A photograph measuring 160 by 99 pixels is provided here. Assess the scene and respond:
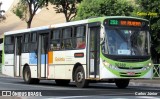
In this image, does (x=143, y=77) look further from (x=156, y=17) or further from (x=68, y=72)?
(x=156, y=17)

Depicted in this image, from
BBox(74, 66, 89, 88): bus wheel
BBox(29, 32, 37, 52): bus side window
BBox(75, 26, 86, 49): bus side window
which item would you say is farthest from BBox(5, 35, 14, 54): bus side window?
BBox(74, 66, 89, 88): bus wheel

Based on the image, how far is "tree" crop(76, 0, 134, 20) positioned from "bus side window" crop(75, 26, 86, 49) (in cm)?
1563

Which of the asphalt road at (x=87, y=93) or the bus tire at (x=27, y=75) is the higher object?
the bus tire at (x=27, y=75)

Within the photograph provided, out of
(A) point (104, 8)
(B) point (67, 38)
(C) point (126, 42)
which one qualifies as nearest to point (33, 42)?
(B) point (67, 38)

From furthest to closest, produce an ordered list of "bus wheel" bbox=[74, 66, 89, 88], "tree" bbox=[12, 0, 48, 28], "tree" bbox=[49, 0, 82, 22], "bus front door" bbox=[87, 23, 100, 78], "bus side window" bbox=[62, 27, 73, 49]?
"tree" bbox=[12, 0, 48, 28], "tree" bbox=[49, 0, 82, 22], "bus side window" bbox=[62, 27, 73, 49], "bus wheel" bbox=[74, 66, 89, 88], "bus front door" bbox=[87, 23, 100, 78]

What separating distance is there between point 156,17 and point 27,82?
11525 millimetres

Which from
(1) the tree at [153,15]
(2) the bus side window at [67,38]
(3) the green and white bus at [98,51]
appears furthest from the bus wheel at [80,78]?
(1) the tree at [153,15]

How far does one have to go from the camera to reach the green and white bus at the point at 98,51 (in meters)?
21.2

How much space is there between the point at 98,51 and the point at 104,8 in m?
18.3

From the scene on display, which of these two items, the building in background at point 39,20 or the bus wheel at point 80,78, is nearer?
the bus wheel at point 80,78

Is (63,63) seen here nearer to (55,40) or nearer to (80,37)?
(55,40)

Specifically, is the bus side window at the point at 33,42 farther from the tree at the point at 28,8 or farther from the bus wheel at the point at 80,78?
the tree at the point at 28,8

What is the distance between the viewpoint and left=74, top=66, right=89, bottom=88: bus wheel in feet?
72.9

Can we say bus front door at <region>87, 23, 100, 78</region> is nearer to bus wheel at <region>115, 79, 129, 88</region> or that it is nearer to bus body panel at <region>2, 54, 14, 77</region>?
bus wheel at <region>115, 79, 129, 88</region>
